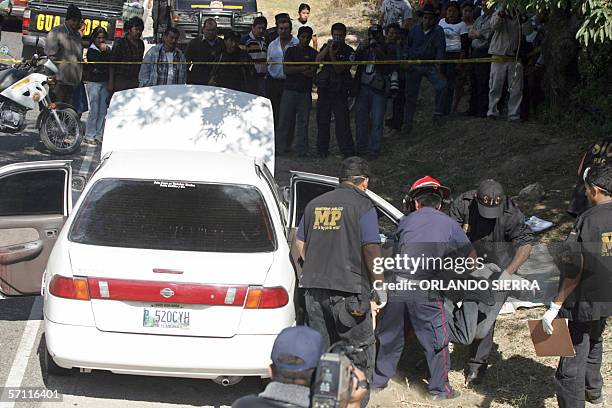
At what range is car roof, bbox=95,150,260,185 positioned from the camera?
24.1ft

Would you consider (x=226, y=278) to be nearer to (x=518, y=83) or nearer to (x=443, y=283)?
(x=443, y=283)

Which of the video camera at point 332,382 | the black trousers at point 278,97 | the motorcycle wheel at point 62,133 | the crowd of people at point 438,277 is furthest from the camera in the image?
the black trousers at point 278,97

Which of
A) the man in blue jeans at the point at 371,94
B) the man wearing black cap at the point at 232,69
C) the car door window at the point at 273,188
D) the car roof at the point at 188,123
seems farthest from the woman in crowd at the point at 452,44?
the car door window at the point at 273,188

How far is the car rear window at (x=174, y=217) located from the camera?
693cm

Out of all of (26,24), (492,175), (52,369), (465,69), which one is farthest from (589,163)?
(26,24)

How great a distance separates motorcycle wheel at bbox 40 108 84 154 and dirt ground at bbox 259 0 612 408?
9.71ft

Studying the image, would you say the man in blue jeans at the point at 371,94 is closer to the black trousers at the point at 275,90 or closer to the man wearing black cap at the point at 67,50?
the black trousers at the point at 275,90

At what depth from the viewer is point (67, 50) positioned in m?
14.9

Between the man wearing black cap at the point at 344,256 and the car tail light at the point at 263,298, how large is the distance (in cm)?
31

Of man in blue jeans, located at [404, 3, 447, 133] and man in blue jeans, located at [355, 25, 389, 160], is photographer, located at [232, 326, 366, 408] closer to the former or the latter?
man in blue jeans, located at [355, 25, 389, 160]

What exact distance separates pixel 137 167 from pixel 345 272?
1757 mm

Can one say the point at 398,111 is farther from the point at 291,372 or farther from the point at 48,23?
the point at 291,372

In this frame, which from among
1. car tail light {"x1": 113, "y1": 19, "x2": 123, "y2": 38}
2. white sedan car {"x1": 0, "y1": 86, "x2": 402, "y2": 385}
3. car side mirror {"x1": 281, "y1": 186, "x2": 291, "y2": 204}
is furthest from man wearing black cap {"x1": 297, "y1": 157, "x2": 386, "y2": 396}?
car tail light {"x1": 113, "y1": 19, "x2": 123, "y2": 38}

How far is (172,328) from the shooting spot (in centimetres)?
667
